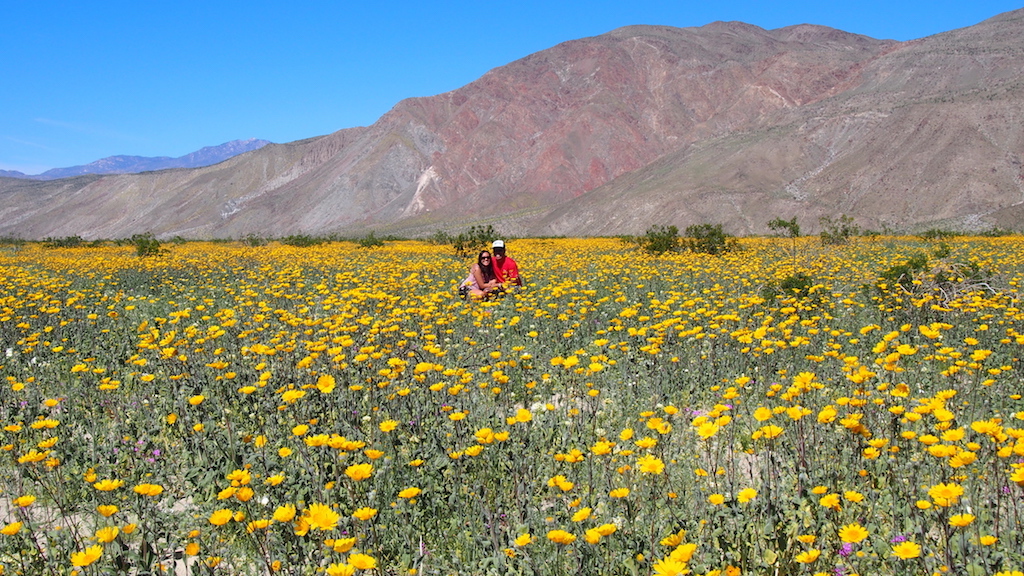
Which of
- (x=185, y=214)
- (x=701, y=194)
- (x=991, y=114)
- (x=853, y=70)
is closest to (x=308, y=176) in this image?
(x=185, y=214)

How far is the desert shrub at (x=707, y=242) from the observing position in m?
19.0

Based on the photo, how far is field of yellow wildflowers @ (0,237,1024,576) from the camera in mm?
2725

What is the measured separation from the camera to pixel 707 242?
63.8ft

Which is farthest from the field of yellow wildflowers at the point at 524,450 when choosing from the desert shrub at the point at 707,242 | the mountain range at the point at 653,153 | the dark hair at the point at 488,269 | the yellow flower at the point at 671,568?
the mountain range at the point at 653,153

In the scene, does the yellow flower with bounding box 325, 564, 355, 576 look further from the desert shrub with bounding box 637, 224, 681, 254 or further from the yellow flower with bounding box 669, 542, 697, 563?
the desert shrub with bounding box 637, 224, 681, 254

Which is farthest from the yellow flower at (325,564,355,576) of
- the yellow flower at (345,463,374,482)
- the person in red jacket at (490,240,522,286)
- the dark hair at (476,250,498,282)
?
the dark hair at (476,250,498,282)

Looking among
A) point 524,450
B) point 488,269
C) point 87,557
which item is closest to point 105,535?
point 87,557

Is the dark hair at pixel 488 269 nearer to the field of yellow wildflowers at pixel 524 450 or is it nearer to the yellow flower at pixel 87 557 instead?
the field of yellow wildflowers at pixel 524 450

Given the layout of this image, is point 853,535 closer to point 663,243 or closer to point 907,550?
point 907,550

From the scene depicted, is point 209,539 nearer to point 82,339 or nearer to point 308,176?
point 82,339

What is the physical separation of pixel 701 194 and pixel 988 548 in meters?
70.0

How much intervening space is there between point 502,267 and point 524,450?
6.46m

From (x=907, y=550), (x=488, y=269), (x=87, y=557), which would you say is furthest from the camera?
(x=488, y=269)

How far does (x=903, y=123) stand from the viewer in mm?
62562
